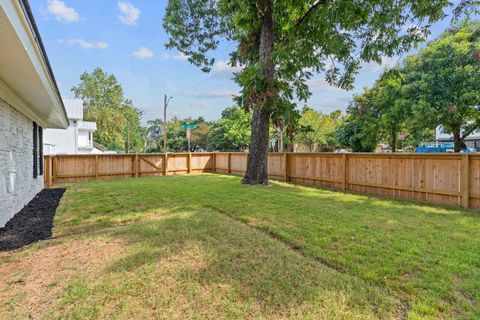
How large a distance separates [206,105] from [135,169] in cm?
1695

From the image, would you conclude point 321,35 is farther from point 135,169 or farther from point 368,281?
point 135,169

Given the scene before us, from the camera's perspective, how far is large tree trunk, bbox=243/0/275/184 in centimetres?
869

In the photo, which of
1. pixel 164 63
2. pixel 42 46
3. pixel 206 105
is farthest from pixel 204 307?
pixel 206 105

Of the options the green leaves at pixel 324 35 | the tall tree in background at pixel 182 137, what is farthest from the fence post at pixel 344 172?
the tall tree in background at pixel 182 137

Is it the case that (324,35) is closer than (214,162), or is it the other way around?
(324,35)

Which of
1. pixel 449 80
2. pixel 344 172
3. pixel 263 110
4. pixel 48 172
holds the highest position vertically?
pixel 449 80

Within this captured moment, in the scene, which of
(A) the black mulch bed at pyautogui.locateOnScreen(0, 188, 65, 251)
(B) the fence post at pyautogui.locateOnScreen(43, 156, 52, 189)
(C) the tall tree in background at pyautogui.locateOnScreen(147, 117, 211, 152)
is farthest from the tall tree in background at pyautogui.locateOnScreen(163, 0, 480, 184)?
(C) the tall tree in background at pyautogui.locateOnScreen(147, 117, 211, 152)

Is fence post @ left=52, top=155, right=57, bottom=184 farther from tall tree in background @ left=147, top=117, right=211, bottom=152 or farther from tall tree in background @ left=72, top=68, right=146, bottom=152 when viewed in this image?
tall tree in background @ left=147, top=117, right=211, bottom=152

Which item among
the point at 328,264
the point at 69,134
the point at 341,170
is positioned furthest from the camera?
the point at 69,134

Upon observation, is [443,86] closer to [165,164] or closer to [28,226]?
[165,164]

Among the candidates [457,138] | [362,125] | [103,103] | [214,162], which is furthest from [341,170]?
[103,103]

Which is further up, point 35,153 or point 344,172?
point 35,153

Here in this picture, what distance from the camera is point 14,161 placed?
5.44 metres

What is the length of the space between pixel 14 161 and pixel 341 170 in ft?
28.1
